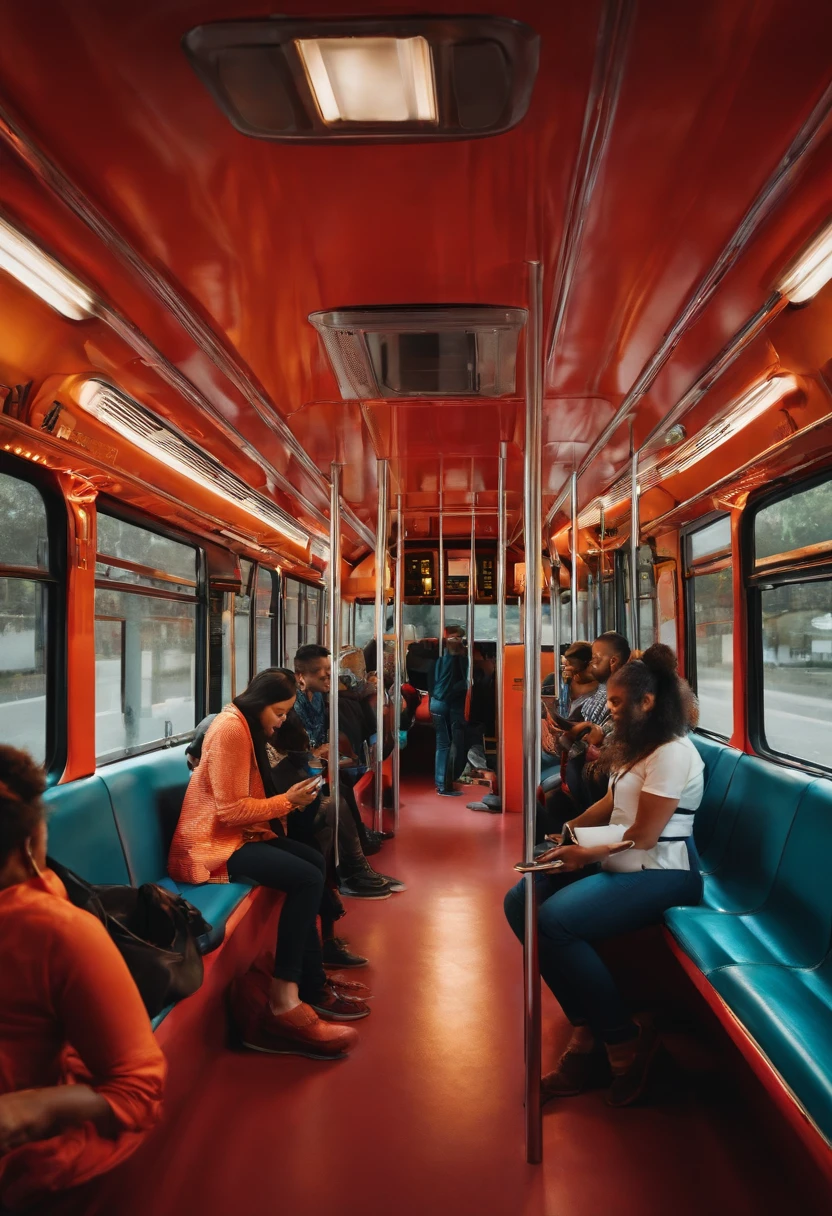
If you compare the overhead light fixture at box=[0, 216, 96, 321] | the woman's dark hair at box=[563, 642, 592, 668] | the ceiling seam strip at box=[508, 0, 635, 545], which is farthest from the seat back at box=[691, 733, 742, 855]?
the overhead light fixture at box=[0, 216, 96, 321]

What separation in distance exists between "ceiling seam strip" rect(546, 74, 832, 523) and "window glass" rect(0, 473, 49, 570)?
2.52 metres

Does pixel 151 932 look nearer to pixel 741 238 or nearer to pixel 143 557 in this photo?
pixel 741 238

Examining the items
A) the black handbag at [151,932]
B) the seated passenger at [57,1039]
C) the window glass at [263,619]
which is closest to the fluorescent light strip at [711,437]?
the black handbag at [151,932]

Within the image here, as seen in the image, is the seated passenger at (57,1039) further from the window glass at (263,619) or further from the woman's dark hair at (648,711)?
the window glass at (263,619)

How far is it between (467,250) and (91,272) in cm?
107

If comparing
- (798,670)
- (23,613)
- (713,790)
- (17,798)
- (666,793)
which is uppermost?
(23,613)

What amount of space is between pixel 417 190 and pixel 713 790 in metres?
3.02

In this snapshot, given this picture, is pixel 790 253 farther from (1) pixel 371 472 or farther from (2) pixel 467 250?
(1) pixel 371 472

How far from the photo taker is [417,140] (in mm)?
1594

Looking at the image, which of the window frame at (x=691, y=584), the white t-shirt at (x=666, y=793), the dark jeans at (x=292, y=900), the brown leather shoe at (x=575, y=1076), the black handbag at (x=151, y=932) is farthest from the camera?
the window frame at (x=691, y=584)

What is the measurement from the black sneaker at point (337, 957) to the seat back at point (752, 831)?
1.54 metres

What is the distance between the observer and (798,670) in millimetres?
3422

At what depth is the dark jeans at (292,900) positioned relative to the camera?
109 inches

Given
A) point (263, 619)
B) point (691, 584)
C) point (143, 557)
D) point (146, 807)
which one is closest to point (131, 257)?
point (146, 807)
